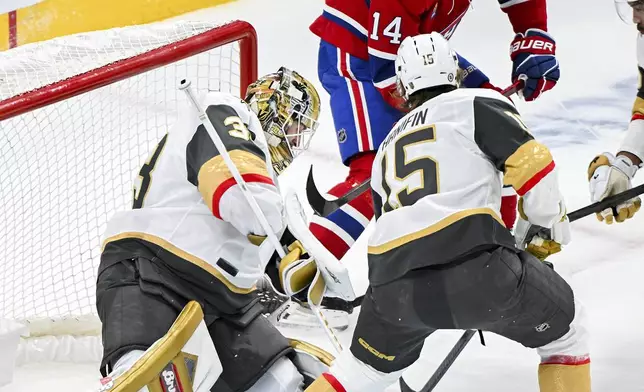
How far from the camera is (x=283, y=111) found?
203 centimetres

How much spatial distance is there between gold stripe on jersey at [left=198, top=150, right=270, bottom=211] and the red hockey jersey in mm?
854

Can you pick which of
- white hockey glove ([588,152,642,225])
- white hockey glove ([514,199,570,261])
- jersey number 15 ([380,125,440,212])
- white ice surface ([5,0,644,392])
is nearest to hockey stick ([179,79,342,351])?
jersey number 15 ([380,125,440,212])

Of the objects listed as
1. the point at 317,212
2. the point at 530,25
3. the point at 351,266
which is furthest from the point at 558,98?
the point at 317,212

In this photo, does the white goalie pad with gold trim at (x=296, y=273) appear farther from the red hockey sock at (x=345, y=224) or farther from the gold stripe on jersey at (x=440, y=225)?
the red hockey sock at (x=345, y=224)

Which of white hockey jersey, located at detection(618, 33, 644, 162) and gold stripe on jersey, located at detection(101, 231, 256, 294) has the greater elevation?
white hockey jersey, located at detection(618, 33, 644, 162)

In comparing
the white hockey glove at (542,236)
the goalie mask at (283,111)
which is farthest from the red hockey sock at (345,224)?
the white hockey glove at (542,236)

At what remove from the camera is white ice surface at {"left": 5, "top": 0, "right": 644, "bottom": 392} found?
219cm

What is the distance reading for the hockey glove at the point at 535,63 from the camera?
8.43 ft

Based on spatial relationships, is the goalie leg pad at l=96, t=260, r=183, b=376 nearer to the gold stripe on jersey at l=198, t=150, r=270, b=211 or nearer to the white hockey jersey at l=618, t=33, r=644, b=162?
the gold stripe on jersey at l=198, t=150, r=270, b=211

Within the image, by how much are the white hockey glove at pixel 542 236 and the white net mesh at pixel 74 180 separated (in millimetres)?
1168

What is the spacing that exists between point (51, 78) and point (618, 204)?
239 cm

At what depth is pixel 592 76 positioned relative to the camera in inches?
149

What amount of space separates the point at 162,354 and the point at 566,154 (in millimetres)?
2241

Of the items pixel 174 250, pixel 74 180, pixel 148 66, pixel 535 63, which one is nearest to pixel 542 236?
pixel 174 250
